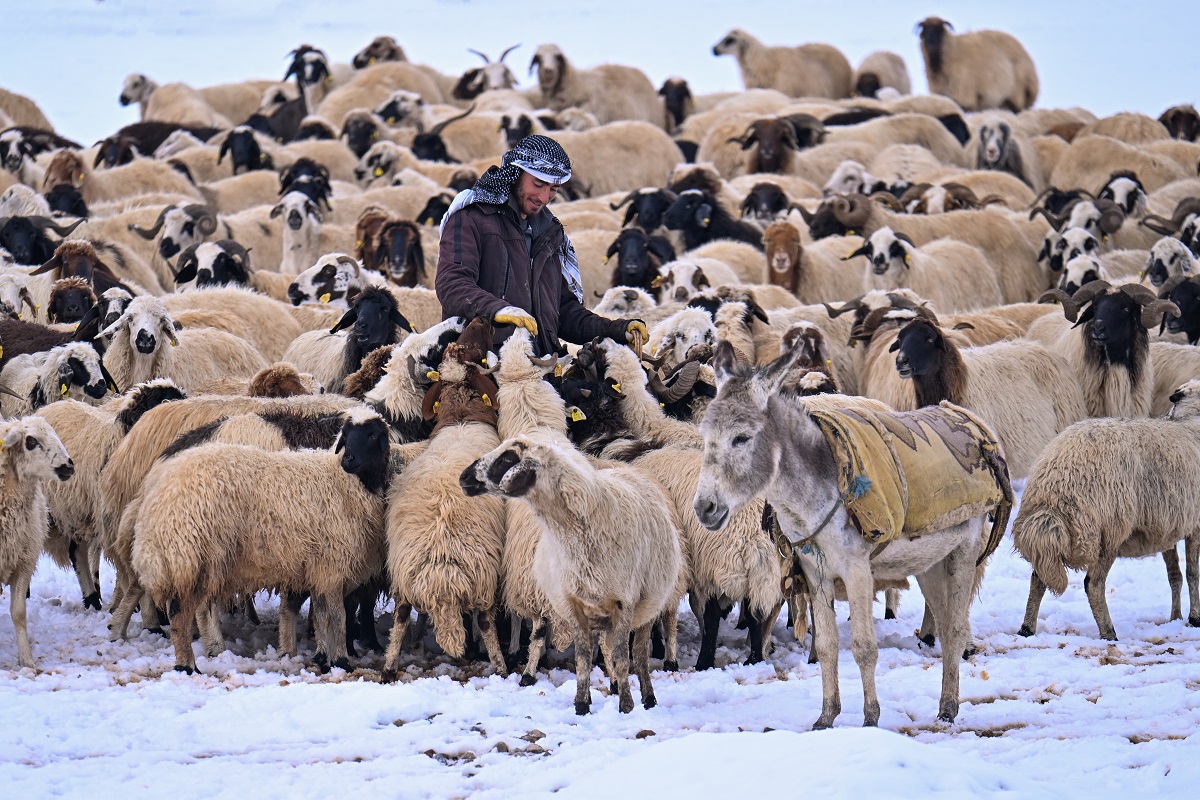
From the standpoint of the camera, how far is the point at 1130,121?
85.3ft

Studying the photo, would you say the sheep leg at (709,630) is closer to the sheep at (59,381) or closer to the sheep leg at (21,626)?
the sheep leg at (21,626)

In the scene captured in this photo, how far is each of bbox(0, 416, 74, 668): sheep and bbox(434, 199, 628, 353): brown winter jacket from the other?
2217 millimetres

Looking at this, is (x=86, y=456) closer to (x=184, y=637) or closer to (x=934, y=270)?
(x=184, y=637)

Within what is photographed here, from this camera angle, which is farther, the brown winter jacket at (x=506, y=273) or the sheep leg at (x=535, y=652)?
the brown winter jacket at (x=506, y=273)

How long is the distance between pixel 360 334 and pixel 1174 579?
537 centimetres

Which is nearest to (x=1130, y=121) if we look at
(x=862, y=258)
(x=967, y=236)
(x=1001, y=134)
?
(x=1001, y=134)

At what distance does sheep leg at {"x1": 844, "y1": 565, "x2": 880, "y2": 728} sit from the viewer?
5.79 meters

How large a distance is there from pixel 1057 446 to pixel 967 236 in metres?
8.65

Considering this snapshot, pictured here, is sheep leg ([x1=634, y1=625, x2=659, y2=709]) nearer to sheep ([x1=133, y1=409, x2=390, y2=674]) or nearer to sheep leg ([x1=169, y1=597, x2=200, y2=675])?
sheep ([x1=133, y1=409, x2=390, y2=674])

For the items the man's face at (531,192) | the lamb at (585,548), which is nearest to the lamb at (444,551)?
the lamb at (585,548)

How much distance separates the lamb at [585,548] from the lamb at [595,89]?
2164cm

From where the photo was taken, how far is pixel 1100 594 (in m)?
8.20

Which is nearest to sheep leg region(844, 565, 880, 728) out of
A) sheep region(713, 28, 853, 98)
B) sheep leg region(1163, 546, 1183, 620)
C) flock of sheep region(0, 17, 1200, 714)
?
flock of sheep region(0, 17, 1200, 714)

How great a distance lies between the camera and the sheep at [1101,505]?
8180 mm
